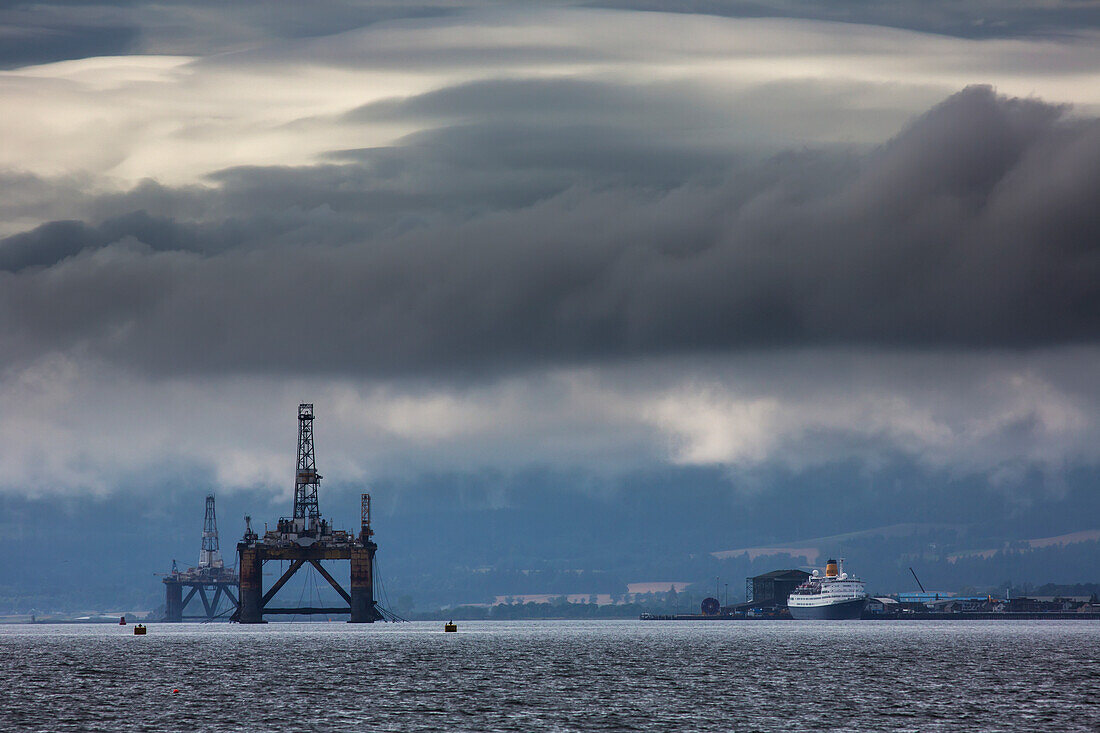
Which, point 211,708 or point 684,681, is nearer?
point 211,708

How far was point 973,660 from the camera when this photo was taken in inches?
6107

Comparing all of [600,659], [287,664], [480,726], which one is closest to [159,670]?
[287,664]

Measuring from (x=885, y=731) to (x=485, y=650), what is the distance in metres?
113

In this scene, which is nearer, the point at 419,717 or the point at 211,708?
the point at 419,717

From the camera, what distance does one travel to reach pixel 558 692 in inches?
4390

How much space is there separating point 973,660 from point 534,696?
213 ft

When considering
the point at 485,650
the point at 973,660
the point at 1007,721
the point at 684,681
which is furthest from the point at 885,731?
the point at 485,650

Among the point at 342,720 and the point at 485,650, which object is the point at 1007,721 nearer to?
the point at 342,720

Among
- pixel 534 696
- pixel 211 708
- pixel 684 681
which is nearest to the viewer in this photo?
pixel 211 708

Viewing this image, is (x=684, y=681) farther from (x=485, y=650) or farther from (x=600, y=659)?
(x=485, y=650)

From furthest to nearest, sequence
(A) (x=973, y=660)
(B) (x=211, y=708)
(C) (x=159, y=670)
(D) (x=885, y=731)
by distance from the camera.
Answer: (A) (x=973, y=660) < (C) (x=159, y=670) < (B) (x=211, y=708) < (D) (x=885, y=731)

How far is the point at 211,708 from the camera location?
99750 mm

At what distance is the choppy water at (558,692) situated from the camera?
89188 millimetres

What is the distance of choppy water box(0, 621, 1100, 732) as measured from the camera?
8919 cm
